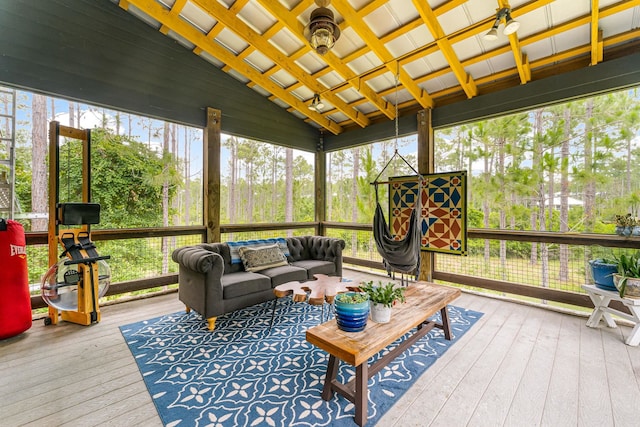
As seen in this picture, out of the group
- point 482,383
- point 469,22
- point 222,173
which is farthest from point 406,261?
point 222,173

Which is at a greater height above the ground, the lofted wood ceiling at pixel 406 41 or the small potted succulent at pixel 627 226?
the lofted wood ceiling at pixel 406 41

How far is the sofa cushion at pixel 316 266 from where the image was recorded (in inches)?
141

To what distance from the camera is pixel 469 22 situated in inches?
113

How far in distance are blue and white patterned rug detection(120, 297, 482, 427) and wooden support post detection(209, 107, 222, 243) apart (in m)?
1.60

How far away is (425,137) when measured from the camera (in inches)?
168

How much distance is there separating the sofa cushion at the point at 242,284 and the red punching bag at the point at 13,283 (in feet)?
5.76

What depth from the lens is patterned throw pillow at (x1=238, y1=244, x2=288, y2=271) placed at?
3.36m

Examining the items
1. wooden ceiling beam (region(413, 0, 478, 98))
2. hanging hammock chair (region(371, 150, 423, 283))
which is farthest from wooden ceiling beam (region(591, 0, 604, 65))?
hanging hammock chair (region(371, 150, 423, 283))

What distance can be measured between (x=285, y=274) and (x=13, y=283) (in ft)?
8.18

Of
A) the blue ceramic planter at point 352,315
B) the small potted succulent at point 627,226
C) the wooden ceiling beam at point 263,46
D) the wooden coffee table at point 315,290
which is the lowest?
the wooden coffee table at point 315,290

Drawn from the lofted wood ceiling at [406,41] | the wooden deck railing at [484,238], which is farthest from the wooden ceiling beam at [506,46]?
the wooden deck railing at [484,238]

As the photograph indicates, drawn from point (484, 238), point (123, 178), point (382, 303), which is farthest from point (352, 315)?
point (123, 178)

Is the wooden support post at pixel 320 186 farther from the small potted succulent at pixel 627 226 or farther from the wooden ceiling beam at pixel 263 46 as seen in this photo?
the small potted succulent at pixel 627 226

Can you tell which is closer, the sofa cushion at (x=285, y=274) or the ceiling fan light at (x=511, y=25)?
the ceiling fan light at (x=511, y=25)
